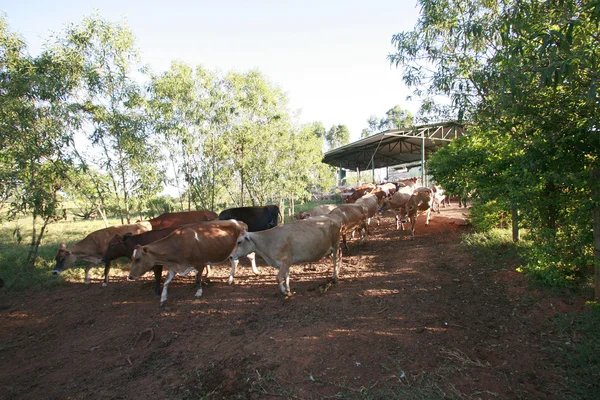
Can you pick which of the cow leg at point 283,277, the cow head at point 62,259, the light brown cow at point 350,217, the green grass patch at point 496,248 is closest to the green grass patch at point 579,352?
the green grass patch at point 496,248

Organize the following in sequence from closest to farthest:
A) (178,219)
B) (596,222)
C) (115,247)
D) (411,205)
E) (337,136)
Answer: (596,222)
(115,247)
(178,219)
(411,205)
(337,136)

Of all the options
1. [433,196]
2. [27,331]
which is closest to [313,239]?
[27,331]

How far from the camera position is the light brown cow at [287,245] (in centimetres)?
649

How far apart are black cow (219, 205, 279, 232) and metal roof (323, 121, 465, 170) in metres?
10.8

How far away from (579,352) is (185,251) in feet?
21.5

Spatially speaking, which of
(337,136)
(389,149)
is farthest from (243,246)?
(337,136)

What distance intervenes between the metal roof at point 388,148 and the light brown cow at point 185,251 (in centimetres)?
1436

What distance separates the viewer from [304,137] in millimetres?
17016

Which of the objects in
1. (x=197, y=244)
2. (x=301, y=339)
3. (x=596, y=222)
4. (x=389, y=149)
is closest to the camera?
(x=596, y=222)

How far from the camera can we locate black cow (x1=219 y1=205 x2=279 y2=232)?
10.8m

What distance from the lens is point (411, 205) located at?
38.7 ft

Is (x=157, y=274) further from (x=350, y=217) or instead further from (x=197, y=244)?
(x=350, y=217)

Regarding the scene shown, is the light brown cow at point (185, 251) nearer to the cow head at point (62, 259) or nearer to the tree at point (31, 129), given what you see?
the cow head at point (62, 259)

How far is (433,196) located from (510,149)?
32.6 feet
